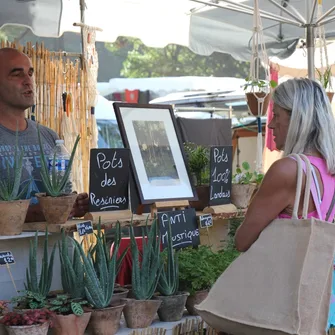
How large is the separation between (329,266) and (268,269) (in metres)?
0.19

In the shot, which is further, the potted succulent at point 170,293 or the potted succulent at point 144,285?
the potted succulent at point 170,293

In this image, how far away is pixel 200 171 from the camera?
9.80 feet

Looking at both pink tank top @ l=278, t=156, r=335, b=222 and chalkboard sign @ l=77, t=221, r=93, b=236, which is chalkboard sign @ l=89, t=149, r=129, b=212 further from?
pink tank top @ l=278, t=156, r=335, b=222

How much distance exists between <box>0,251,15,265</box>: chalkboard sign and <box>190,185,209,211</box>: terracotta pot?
932 mm

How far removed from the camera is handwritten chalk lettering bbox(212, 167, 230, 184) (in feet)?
9.57

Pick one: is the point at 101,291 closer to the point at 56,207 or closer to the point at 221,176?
the point at 56,207

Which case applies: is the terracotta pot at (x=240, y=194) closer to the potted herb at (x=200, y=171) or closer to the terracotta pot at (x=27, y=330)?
the potted herb at (x=200, y=171)

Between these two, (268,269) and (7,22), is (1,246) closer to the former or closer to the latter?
(268,269)

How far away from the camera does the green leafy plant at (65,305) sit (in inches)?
89.4

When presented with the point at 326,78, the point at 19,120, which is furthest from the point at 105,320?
the point at 326,78

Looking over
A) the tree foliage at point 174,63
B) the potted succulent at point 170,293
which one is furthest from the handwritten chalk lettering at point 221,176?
the tree foliage at point 174,63

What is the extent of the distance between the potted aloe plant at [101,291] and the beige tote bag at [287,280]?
50 cm

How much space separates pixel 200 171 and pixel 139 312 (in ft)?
2.57

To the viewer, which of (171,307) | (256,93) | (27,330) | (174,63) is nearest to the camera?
(27,330)
